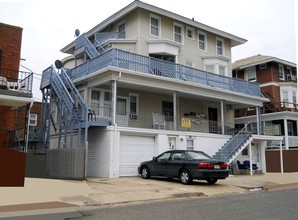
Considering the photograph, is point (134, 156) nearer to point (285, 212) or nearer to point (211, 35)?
point (285, 212)

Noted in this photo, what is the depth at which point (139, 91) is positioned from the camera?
22719mm

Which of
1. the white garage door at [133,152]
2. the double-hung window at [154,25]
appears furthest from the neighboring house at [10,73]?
the double-hung window at [154,25]

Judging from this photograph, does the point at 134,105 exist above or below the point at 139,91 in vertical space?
below

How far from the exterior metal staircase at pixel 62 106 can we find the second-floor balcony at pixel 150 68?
1.30 m

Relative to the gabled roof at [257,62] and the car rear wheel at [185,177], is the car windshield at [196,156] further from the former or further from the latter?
the gabled roof at [257,62]

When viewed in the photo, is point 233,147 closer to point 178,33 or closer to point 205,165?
point 205,165

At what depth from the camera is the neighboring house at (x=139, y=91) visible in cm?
1845

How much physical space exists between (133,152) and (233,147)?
6584 millimetres

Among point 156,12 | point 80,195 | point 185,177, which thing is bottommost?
point 80,195

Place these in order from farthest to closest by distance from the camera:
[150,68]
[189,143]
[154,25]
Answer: [154,25] → [189,143] → [150,68]

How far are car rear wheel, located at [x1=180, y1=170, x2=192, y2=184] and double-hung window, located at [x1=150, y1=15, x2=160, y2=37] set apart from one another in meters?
12.1

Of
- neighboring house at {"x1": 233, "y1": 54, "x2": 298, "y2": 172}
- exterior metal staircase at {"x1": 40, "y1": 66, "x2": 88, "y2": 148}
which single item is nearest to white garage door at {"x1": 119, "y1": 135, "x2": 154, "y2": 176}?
exterior metal staircase at {"x1": 40, "y1": 66, "x2": 88, "y2": 148}

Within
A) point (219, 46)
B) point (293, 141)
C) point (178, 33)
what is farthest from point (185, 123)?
point (293, 141)

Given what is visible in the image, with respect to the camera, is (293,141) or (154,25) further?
(293,141)
